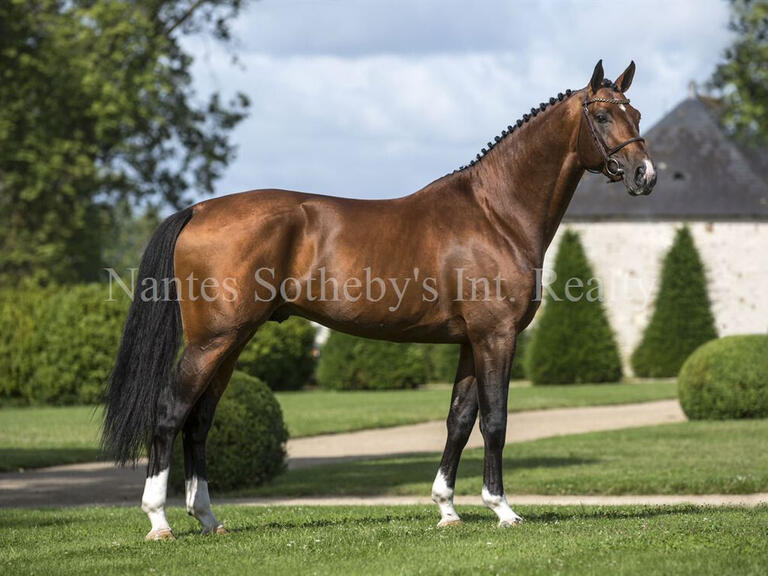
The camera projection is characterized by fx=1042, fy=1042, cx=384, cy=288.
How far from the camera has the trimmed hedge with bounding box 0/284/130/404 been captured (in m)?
22.2

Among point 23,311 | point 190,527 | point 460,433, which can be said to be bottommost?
point 190,527

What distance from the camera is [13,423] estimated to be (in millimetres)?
17859

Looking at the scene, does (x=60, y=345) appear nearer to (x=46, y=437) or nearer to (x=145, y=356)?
(x=46, y=437)

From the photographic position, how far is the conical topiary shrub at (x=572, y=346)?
27.4 m

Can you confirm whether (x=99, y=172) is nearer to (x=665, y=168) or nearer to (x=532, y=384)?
(x=532, y=384)

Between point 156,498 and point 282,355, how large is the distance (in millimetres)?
19117

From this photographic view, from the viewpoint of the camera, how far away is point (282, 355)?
25016 mm

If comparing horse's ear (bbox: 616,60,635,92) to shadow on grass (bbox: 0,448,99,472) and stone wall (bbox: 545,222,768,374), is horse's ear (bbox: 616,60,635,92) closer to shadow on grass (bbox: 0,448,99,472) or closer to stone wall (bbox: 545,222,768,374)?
shadow on grass (bbox: 0,448,99,472)

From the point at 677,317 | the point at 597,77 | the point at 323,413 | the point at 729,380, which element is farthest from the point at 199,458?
the point at 677,317

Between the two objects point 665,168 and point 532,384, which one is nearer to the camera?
point 532,384

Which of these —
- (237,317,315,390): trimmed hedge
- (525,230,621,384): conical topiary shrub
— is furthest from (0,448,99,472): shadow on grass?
(525,230,621,384): conical topiary shrub

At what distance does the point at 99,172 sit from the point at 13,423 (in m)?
14.2

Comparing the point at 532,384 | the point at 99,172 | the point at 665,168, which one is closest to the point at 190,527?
the point at 532,384

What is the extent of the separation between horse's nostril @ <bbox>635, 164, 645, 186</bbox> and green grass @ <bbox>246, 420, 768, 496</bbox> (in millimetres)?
4793
